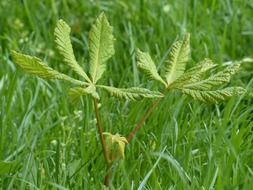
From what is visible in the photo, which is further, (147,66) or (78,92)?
(147,66)

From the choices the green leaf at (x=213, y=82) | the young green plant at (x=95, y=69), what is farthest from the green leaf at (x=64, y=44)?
the green leaf at (x=213, y=82)

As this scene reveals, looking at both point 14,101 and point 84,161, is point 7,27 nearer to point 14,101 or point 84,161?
point 14,101

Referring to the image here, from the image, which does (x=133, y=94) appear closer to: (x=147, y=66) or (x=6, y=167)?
(x=147, y=66)

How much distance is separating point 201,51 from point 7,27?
0.88 metres

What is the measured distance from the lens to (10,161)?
2.14m

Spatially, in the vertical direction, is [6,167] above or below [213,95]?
below

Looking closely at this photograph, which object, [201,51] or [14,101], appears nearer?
[14,101]

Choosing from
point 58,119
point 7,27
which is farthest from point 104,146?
point 7,27

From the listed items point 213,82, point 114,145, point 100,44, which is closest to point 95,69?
point 100,44

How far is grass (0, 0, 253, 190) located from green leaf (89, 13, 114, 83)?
247mm

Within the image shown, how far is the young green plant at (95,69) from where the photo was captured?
191cm

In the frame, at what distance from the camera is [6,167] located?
→ 79.4 inches

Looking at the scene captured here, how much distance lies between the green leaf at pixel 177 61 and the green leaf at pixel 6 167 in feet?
1.45

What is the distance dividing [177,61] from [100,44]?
20cm
